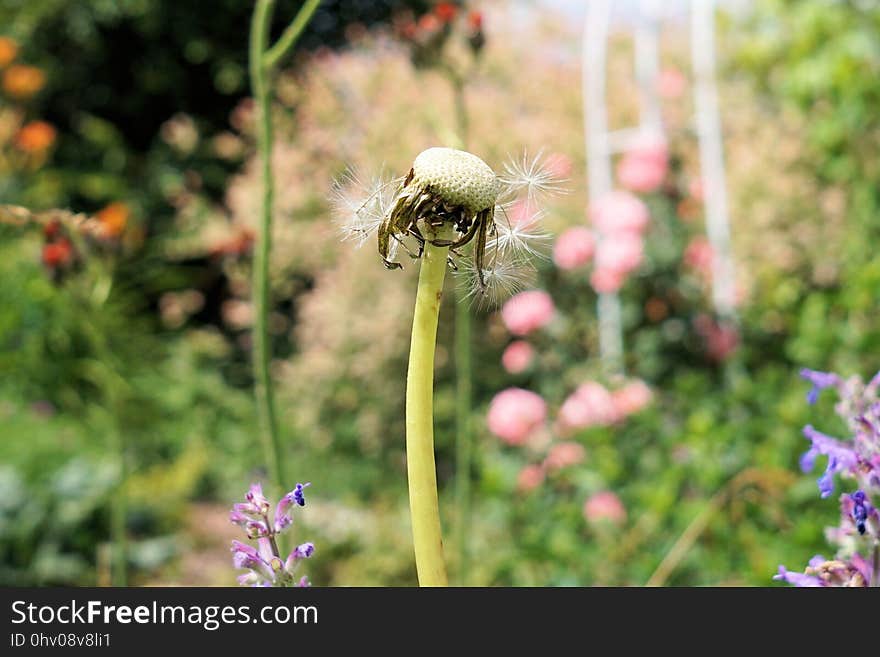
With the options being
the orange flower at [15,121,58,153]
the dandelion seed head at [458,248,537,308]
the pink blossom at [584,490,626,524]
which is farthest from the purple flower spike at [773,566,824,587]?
the orange flower at [15,121,58,153]

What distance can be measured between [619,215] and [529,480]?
3.84ft

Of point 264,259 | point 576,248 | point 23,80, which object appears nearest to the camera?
point 264,259

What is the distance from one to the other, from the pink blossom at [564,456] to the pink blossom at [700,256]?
1.25 meters

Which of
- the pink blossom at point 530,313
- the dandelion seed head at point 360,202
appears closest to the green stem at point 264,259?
the dandelion seed head at point 360,202

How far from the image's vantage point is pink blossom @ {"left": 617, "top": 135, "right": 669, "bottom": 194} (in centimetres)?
371

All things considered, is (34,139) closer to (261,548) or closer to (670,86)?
(670,86)

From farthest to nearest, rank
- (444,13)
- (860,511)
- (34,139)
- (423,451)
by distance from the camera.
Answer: (34,139) < (444,13) < (860,511) < (423,451)

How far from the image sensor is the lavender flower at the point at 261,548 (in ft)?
1.26

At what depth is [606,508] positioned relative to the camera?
2471mm

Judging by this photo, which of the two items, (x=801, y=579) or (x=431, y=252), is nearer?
(x=431, y=252)

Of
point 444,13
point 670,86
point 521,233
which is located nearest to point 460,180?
point 521,233

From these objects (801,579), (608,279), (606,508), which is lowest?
(801,579)

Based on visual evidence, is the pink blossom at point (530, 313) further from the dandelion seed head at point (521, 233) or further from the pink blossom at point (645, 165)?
the dandelion seed head at point (521, 233)
